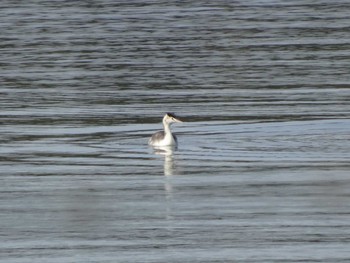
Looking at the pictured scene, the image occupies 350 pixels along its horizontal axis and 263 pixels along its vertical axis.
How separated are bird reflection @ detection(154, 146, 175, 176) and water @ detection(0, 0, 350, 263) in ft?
0.09

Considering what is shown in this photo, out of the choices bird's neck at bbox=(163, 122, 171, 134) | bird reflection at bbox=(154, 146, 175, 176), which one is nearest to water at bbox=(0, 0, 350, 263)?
bird reflection at bbox=(154, 146, 175, 176)

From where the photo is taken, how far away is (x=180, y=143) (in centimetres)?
1884

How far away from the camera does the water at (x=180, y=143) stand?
1160 cm

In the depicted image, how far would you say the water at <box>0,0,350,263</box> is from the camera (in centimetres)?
1160

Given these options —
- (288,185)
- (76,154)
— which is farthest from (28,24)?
(288,185)

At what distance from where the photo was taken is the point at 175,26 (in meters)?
37.8

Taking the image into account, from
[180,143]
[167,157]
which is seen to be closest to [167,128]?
[180,143]

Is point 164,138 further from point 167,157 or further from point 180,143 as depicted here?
point 167,157

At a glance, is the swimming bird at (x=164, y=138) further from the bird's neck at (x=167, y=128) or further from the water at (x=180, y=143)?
the water at (x=180, y=143)

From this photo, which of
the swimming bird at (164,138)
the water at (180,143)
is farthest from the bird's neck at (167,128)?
the water at (180,143)

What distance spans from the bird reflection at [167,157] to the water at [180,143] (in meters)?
0.03

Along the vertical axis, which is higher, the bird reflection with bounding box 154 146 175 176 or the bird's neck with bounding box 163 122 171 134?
the bird's neck with bounding box 163 122 171 134

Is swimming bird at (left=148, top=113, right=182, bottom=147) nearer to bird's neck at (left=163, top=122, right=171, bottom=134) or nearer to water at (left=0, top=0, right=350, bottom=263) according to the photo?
bird's neck at (left=163, top=122, right=171, bottom=134)

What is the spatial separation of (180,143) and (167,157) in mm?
1345
